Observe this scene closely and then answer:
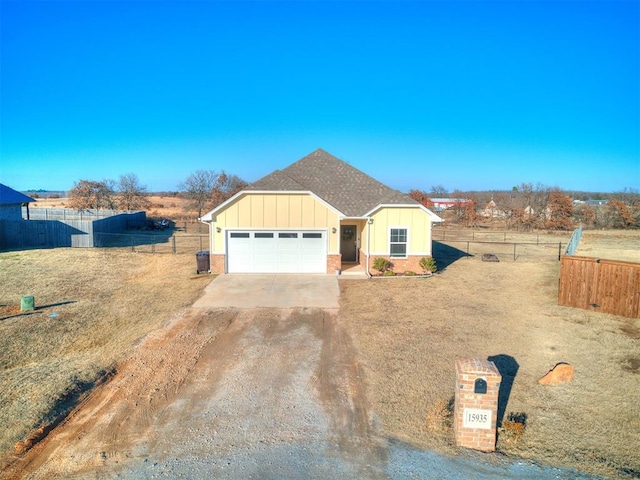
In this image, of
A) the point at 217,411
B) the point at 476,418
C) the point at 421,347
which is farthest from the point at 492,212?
the point at 217,411

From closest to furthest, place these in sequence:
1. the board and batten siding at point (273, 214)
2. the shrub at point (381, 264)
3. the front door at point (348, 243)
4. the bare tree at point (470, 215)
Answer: the board and batten siding at point (273, 214)
the shrub at point (381, 264)
the front door at point (348, 243)
the bare tree at point (470, 215)

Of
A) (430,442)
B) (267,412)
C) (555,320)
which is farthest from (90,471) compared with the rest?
(555,320)

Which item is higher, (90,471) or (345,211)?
(345,211)

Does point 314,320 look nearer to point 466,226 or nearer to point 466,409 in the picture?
point 466,409

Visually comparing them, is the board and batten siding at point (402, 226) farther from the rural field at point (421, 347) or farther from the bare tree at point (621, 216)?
the bare tree at point (621, 216)

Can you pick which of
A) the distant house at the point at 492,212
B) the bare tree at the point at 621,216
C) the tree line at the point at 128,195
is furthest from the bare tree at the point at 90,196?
the bare tree at the point at 621,216
